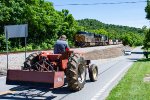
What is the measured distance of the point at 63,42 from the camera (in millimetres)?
15078

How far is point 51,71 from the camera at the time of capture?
1285 cm

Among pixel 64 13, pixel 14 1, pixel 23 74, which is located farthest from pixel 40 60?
pixel 64 13

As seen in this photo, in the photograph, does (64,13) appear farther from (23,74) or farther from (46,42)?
(23,74)

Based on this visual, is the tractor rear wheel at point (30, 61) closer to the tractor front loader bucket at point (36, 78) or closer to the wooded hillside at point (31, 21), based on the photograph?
the tractor front loader bucket at point (36, 78)

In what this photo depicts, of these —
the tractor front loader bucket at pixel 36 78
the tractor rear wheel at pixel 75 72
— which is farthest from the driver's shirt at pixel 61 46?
the tractor front loader bucket at pixel 36 78

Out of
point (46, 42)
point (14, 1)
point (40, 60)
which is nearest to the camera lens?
point (40, 60)

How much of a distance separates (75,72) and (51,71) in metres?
1.24

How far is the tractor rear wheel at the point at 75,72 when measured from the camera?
13.7 meters

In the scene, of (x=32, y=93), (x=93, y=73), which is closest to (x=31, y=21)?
(x=93, y=73)

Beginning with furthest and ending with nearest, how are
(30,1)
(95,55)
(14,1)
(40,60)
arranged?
(30,1) → (14,1) → (95,55) → (40,60)

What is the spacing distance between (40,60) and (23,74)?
4.84ft

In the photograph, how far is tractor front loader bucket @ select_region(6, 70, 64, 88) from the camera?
12.5 meters

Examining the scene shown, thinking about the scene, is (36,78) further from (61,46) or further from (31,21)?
(31,21)

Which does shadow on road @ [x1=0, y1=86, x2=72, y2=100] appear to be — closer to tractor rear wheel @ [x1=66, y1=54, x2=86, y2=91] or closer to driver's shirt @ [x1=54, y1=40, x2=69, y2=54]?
tractor rear wheel @ [x1=66, y1=54, x2=86, y2=91]
